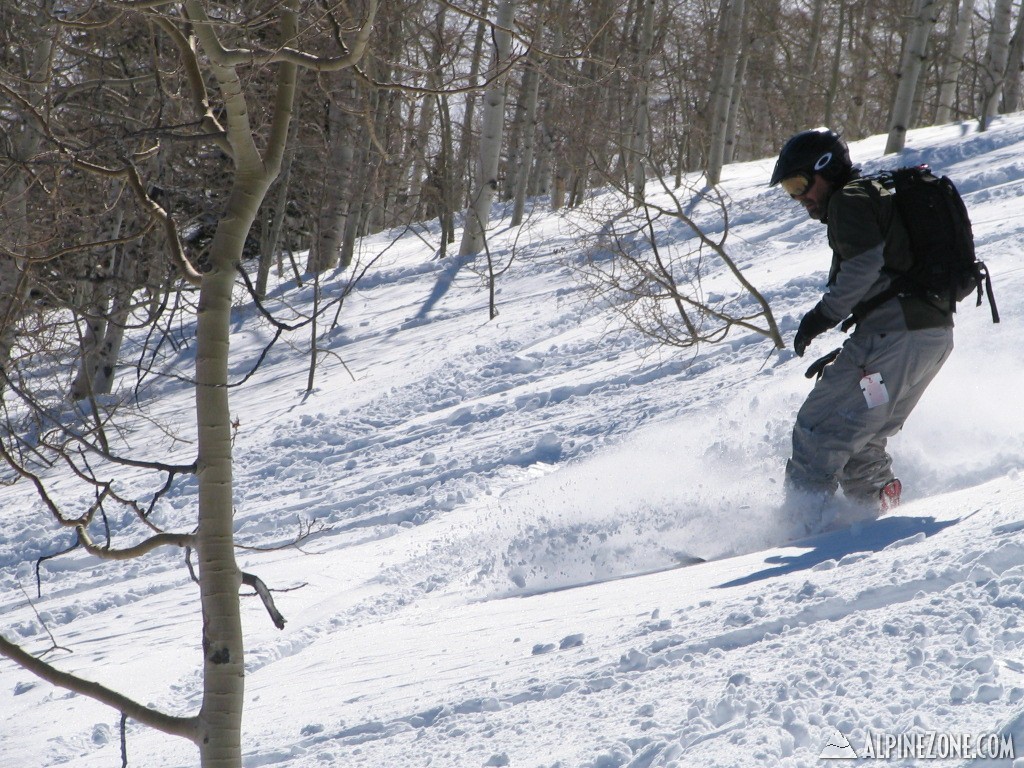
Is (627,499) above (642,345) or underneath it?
underneath

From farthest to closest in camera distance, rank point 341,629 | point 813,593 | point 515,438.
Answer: point 515,438 < point 341,629 < point 813,593

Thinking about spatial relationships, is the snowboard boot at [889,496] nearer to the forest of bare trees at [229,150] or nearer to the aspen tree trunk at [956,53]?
the forest of bare trees at [229,150]

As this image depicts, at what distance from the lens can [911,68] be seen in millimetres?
13312

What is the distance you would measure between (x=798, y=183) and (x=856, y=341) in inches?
32.4

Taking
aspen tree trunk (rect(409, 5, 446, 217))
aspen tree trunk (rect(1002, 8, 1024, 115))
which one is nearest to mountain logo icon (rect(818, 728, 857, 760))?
aspen tree trunk (rect(409, 5, 446, 217))

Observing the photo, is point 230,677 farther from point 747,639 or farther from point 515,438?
point 515,438

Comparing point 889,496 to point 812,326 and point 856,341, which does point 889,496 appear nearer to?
point 856,341

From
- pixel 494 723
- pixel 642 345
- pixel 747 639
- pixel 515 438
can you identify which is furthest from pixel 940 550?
pixel 642 345

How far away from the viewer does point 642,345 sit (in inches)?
375

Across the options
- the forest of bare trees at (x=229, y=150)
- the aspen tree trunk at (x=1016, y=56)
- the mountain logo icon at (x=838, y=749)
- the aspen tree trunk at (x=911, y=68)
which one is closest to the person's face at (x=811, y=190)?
the forest of bare trees at (x=229, y=150)

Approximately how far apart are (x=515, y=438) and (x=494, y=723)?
4.94m

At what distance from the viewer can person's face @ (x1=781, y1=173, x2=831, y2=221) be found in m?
4.70

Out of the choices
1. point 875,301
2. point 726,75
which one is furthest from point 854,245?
point 726,75

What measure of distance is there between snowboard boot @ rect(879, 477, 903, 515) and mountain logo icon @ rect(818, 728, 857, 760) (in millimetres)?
2522
